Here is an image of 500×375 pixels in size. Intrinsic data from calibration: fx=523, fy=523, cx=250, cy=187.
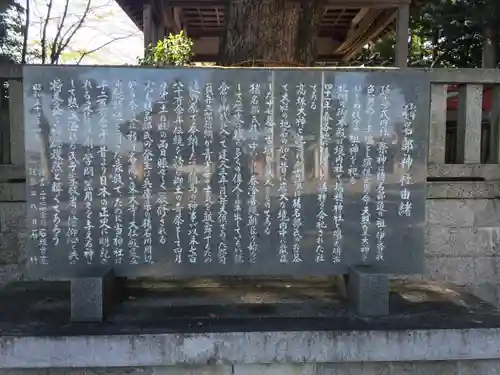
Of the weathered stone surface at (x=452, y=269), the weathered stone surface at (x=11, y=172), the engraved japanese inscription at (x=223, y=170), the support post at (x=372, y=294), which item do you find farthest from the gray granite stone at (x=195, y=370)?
the weathered stone surface at (x=452, y=269)

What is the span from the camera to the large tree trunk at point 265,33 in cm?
461

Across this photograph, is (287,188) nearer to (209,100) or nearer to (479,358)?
(209,100)

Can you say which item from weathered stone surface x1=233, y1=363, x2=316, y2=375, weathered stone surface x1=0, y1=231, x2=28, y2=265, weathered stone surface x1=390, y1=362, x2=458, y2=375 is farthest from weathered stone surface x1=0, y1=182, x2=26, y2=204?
weathered stone surface x1=390, y1=362, x2=458, y2=375

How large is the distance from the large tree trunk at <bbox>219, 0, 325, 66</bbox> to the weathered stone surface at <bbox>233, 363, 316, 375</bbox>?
2.55m

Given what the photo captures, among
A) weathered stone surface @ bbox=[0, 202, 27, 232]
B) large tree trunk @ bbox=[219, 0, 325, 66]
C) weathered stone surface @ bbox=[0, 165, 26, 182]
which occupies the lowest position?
weathered stone surface @ bbox=[0, 202, 27, 232]

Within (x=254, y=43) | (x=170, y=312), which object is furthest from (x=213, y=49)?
(x=170, y=312)

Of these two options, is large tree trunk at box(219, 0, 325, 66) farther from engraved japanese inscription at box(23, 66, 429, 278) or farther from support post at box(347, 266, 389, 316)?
support post at box(347, 266, 389, 316)

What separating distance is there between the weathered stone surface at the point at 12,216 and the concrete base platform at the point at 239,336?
32.0 inches

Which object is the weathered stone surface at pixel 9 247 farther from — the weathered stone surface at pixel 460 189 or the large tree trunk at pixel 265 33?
the weathered stone surface at pixel 460 189

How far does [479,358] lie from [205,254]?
1.79 meters

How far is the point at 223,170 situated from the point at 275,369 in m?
1.26

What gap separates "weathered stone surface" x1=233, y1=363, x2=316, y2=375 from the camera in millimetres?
3064

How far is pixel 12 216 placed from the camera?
411 centimetres

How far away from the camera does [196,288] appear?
4027 mm
